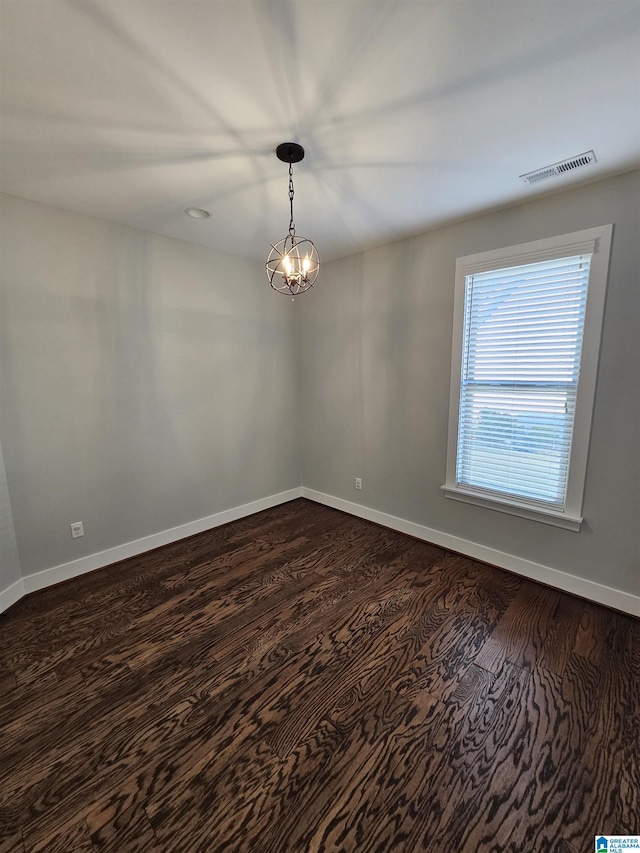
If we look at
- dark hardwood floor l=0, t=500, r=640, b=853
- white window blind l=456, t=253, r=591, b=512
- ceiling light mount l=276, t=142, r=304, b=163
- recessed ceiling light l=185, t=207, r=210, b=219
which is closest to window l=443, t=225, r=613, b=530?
white window blind l=456, t=253, r=591, b=512

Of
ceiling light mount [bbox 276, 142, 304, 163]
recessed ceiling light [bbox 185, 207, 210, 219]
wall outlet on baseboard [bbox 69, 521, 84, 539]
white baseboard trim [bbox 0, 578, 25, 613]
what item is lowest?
white baseboard trim [bbox 0, 578, 25, 613]

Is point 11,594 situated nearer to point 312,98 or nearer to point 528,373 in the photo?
point 312,98

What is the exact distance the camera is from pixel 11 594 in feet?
7.55

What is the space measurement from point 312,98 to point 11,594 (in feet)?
10.8

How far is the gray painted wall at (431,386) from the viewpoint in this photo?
2.09 meters

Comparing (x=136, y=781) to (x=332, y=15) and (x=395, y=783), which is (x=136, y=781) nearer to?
(x=395, y=783)

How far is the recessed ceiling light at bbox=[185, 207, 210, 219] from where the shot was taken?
2.42 metres

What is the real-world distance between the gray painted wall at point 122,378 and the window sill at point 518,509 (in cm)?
200

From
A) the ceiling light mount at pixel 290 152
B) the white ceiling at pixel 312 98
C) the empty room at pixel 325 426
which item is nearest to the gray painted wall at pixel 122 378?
the empty room at pixel 325 426

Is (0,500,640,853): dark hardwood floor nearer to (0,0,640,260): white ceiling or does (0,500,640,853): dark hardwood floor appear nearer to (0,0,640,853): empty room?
(0,0,640,853): empty room

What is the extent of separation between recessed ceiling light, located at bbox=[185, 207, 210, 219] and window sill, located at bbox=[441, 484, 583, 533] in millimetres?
2786

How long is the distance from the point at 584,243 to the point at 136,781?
3.46 m

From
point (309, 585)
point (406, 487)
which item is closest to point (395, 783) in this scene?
point (309, 585)

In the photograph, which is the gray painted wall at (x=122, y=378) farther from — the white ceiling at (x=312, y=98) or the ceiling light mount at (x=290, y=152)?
the ceiling light mount at (x=290, y=152)
